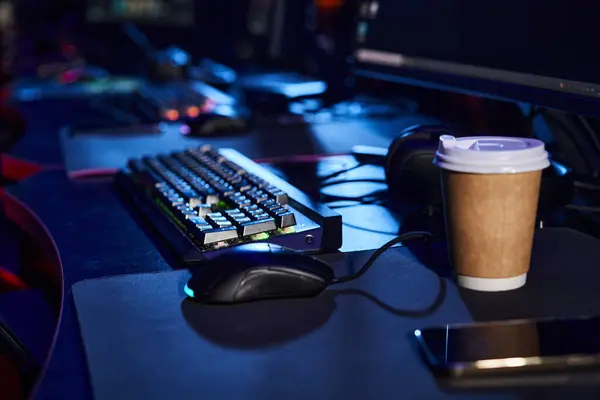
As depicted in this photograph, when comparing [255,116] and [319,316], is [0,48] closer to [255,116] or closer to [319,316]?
[255,116]

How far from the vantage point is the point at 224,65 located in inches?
109

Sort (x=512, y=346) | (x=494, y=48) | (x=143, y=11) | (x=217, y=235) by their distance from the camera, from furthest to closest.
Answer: (x=143, y=11) → (x=494, y=48) → (x=217, y=235) → (x=512, y=346)

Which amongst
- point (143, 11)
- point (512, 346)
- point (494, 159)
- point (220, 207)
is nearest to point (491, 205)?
point (494, 159)

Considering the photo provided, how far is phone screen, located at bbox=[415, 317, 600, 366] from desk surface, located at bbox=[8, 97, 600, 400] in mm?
29

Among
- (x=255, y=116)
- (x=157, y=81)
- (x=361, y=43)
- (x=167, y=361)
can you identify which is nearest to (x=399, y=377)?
(x=167, y=361)

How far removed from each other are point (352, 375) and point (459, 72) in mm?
756

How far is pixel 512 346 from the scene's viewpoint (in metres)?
0.60

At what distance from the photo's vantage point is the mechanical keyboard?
848mm

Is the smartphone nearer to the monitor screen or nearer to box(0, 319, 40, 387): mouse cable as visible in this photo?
box(0, 319, 40, 387): mouse cable

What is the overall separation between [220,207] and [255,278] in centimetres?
28

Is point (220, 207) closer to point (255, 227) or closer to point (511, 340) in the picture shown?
point (255, 227)

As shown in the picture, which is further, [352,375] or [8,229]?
[8,229]

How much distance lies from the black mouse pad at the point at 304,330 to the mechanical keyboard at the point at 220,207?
0.05 meters

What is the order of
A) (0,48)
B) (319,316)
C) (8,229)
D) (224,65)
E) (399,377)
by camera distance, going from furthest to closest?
(0,48) < (224,65) < (8,229) < (319,316) < (399,377)
